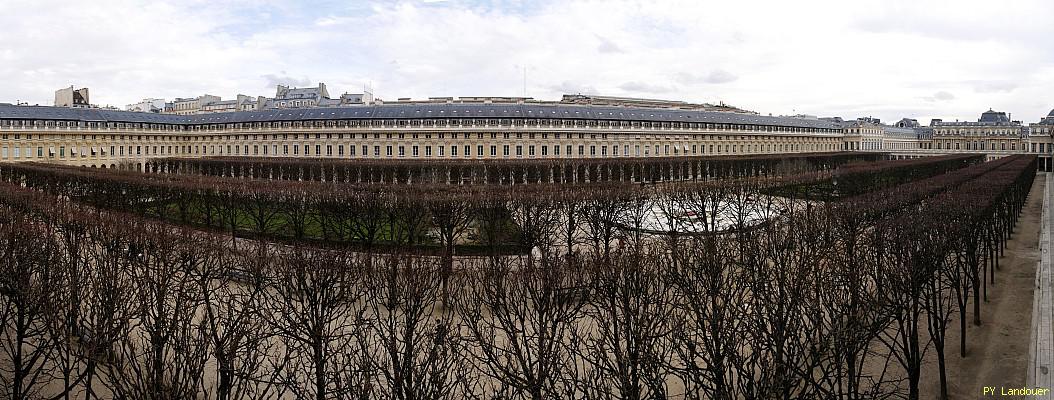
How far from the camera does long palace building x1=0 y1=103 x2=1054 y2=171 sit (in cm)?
7100

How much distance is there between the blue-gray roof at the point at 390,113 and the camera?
7212 cm

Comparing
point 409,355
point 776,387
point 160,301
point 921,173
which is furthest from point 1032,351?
point 921,173

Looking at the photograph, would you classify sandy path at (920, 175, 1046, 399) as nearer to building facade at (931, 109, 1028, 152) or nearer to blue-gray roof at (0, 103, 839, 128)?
blue-gray roof at (0, 103, 839, 128)

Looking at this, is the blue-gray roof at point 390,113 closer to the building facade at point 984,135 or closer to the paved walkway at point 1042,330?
the paved walkway at point 1042,330

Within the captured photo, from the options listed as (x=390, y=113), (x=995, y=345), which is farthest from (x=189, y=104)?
(x=995, y=345)

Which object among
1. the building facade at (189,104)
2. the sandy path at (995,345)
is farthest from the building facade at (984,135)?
the building facade at (189,104)

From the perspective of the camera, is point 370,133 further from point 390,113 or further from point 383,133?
point 390,113

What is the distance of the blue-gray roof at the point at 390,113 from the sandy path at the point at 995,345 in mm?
55584

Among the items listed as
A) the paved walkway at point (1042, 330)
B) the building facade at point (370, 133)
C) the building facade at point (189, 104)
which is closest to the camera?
the paved walkway at point (1042, 330)

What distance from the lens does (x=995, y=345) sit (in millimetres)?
14789

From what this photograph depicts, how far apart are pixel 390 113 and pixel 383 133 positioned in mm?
3480

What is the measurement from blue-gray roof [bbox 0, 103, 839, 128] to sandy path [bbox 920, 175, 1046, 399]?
55584 millimetres

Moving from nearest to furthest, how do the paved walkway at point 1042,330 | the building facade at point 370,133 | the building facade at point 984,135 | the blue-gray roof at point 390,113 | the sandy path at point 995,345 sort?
the paved walkway at point 1042,330 < the sandy path at point 995,345 < the building facade at point 370,133 < the blue-gray roof at point 390,113 < the building facade at point 984,135

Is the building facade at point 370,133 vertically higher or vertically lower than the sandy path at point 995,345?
higher
